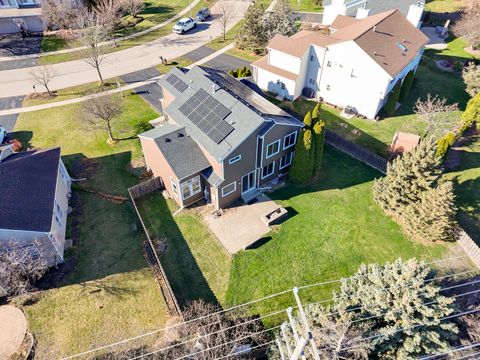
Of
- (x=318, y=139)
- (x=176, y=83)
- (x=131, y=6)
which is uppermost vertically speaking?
(x=131, y=6)

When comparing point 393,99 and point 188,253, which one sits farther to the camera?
point 393,99

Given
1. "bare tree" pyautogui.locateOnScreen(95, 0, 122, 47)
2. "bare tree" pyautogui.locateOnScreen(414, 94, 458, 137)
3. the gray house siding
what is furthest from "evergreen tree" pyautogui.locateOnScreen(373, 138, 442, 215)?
"bare tree" pyautogui.locateOnScreen(95, 0, 122, 47)

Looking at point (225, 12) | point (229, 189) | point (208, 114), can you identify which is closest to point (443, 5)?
point (225, 12)

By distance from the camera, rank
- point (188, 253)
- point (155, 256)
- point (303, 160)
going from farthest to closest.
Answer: point (303, 160), point (188, 253), point (155, 256)

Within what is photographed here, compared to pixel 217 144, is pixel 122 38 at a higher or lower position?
higher

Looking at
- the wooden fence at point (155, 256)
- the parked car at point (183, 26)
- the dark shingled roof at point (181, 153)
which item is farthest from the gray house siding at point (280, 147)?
the parked car at point (183, 26)

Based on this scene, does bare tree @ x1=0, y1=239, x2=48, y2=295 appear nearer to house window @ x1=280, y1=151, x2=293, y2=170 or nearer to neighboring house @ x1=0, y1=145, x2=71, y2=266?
neighboring house @ x1=0, y1=145, x2=71, y2=266

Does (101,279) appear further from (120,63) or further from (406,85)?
(406,85)
